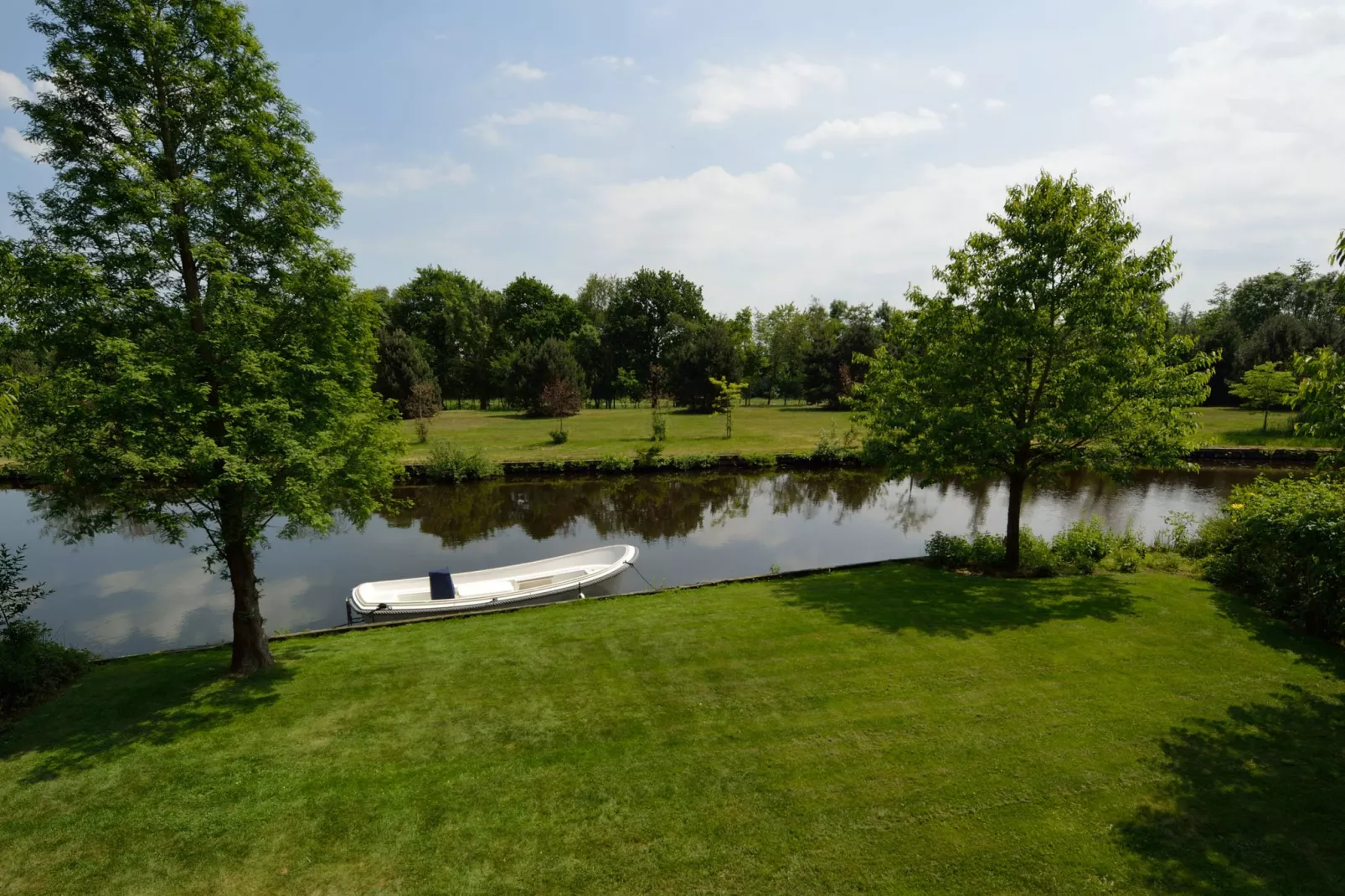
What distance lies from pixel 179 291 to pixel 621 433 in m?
43.7

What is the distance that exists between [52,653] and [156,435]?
5776 mm

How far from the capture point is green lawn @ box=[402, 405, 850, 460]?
46.5 m

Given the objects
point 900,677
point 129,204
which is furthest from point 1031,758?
point 129,204

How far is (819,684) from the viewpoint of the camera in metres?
10.1

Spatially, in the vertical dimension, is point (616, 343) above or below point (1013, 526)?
above

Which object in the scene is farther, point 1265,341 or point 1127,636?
point 1265,341

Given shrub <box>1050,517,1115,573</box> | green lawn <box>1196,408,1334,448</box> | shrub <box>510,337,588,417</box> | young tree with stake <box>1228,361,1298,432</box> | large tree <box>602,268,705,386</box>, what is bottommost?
shrub <box>1050,517,1115,573</box>

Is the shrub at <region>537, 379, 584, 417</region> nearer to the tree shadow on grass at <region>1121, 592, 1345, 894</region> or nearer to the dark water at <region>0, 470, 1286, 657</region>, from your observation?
the dark water at <region>0, 470, 1286, 657</region>

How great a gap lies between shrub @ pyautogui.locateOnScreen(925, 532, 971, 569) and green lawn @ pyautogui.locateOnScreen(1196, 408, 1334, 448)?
1399 inches

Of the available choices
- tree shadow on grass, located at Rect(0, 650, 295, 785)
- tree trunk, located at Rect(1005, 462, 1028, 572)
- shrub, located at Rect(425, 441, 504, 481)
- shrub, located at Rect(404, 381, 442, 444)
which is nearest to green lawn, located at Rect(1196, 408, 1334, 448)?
tree trunk, located at Rect(1005, 462, 1028, 572)

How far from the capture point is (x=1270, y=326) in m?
62.9

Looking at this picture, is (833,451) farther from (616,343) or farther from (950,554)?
(616,343)

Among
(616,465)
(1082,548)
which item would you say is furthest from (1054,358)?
(616,465)

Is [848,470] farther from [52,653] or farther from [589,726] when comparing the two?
[52,653]
